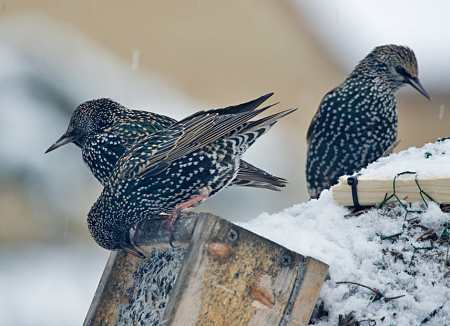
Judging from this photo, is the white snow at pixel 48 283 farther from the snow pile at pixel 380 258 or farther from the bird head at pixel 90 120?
the snow pile at pixel 380 258

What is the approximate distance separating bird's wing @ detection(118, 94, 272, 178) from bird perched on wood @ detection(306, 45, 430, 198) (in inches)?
38.3

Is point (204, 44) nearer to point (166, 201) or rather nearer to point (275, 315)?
point (166, 201)

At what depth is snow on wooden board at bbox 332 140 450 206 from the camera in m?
2.33

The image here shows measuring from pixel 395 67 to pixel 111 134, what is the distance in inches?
50.2

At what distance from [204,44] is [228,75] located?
33 cm

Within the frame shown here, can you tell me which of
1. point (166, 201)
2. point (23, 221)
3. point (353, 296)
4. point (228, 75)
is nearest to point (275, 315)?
point (353, 296)

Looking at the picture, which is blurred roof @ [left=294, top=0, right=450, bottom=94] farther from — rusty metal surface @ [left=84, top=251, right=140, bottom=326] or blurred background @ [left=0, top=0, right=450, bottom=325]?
rusty metal surface @ [left=84, top=251, right=140, bottom=326]

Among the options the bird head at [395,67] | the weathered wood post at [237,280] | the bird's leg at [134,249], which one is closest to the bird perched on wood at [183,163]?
the bird's leg at [134,249]

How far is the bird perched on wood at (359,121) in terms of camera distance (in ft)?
13.4

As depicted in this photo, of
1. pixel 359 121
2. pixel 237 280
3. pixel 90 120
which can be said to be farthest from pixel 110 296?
pixel 359 121

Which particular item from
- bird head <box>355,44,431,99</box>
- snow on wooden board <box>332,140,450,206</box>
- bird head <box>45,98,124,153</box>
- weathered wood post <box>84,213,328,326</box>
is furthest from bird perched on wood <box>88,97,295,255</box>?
bird head <box>355,44,431,99</box>

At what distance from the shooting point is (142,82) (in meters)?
7.68

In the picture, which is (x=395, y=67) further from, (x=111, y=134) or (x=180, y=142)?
(x=180, y=142)

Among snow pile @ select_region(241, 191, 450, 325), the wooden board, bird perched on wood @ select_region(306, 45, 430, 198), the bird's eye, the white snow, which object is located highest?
the bird's eye
